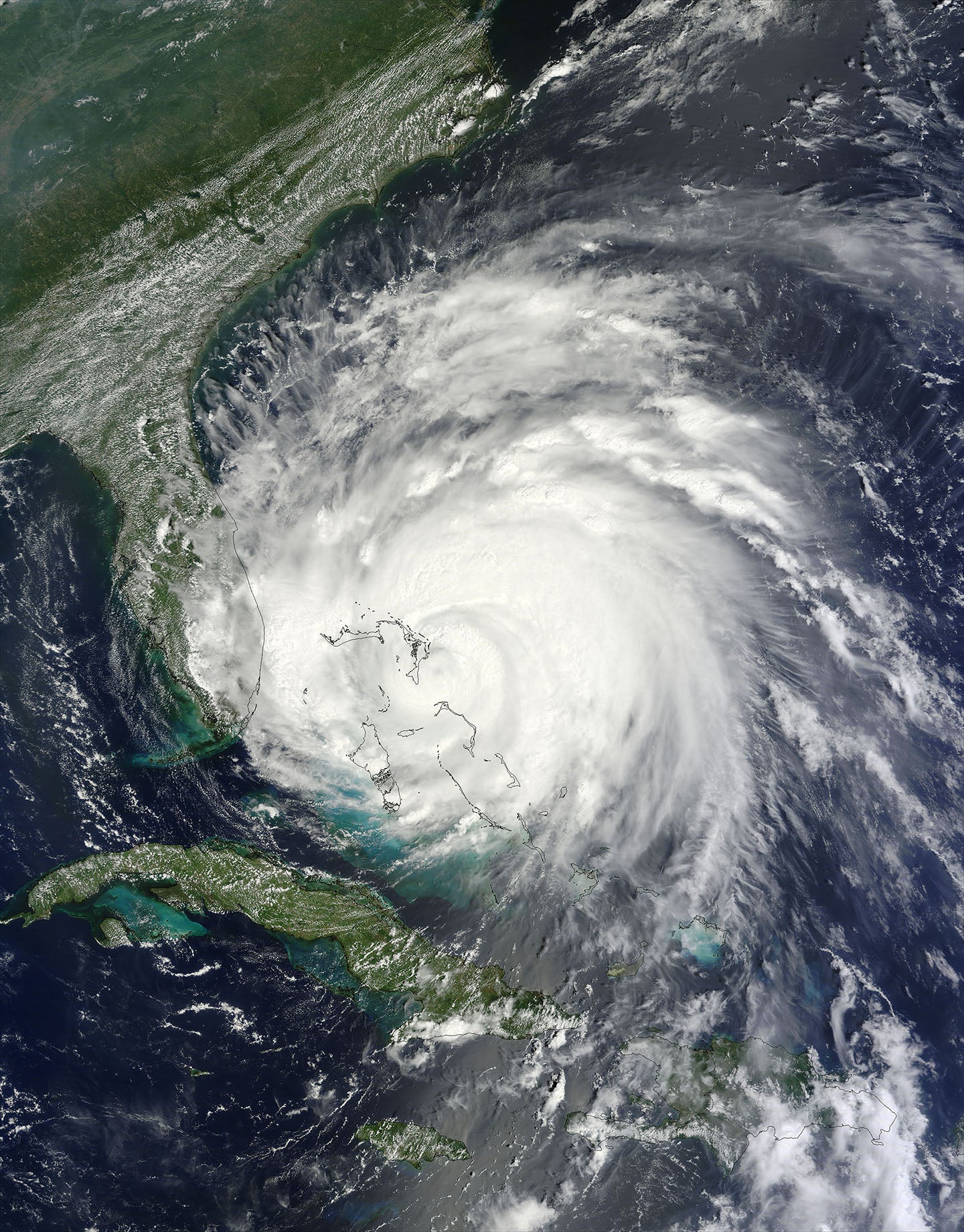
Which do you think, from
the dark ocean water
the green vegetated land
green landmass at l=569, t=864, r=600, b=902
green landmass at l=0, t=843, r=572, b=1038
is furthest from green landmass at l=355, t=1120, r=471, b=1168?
the green vegetated land

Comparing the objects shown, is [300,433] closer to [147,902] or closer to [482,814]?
[482,814]

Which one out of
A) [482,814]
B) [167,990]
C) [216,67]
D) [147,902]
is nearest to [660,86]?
[216,67]

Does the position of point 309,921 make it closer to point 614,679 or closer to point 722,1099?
point 614,679

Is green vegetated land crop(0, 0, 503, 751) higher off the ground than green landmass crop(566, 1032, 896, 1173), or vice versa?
green vegetated land crop(0, 0, 503, 751)

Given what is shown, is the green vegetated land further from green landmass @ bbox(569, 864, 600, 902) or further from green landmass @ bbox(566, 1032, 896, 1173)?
green landmass @ bbox(566, 1032, 896, 1173)

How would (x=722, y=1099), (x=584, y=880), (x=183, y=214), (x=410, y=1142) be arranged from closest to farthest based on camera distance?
(x=722, y=1099) → (x=410, y=1142) → (x=584, y=880) → (x=183, y=214)

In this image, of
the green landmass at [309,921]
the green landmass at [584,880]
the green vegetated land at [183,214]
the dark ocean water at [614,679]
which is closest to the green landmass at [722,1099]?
the dark ocean water at [614,679]

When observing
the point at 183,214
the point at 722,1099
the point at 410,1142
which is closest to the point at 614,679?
the point at 722,1099
